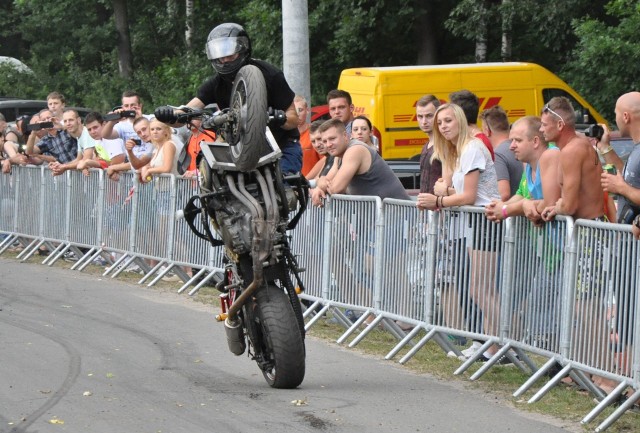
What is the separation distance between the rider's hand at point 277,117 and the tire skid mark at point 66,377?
6.87 feet

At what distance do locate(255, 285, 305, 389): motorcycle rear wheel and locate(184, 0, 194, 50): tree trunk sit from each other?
112ft

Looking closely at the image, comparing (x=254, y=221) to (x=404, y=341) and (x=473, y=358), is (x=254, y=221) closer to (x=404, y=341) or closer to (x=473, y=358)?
(x=473, y=358)

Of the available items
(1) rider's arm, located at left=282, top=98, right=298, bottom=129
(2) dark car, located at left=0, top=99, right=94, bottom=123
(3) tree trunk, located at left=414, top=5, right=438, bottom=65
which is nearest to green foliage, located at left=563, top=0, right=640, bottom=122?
(3) tree trunk, located at left=414, top=5, right=438, bottom=65

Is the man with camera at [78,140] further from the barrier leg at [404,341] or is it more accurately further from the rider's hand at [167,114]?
the rider's hand at [167,114]

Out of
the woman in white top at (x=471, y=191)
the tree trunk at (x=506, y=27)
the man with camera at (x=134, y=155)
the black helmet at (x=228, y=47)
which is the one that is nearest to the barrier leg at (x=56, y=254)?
the man with camera at (x=134, y=155)

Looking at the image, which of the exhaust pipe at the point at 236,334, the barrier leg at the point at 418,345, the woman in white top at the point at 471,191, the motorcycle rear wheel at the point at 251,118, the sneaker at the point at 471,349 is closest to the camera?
the motorcycle rear wheel at the point at 251,118

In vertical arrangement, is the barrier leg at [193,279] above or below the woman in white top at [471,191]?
below

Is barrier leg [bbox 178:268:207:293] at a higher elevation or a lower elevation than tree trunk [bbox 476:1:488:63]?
lower

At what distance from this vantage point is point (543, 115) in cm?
899

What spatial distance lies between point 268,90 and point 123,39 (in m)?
38.7

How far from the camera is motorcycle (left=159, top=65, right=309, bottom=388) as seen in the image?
8094mm

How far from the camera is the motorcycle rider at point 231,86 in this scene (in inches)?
334

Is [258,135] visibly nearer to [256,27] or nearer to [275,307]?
[275,307]

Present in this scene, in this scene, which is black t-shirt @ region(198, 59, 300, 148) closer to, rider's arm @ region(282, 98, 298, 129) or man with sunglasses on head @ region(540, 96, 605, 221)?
rider's arm @ region(282, 98, 298, 129)
